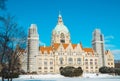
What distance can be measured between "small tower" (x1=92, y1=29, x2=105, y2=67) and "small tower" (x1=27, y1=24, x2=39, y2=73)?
34.4m

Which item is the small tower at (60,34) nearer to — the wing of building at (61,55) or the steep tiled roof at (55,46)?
the wing of building at (61,55)

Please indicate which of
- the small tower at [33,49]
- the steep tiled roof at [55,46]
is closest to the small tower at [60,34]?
the steep tiled roof at [55,46]

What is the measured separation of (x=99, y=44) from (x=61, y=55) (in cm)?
2590

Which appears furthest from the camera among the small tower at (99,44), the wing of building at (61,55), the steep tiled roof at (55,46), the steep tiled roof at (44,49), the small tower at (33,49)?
the small tower at (99,44)

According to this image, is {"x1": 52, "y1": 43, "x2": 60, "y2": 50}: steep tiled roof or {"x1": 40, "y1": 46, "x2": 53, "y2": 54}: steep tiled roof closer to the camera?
{"x1": 40, "y1": 46, "x2": 53, "y2": 54}: steep tiled roof

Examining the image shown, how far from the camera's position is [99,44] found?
15475 cm

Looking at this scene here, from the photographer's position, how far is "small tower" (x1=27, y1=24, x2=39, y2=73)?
445 ft

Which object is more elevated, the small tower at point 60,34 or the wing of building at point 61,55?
the small tower at point 60,34

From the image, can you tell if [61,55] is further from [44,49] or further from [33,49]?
[33,49]

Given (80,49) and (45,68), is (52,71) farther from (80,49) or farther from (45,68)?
(80,49)

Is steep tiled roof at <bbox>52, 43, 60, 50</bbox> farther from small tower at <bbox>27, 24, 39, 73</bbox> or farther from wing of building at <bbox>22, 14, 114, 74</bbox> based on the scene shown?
small tower at <bbox>27, 24, 39, 73</bbox>

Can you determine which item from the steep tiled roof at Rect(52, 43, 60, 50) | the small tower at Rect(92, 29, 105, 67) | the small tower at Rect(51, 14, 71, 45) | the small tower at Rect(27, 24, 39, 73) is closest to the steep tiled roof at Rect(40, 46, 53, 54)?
the steep tiled roof at Rect(52, 43, 60, 50)

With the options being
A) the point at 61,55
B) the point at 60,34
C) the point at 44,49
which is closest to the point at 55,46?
the point at 44,49

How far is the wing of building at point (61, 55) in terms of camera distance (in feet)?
453
